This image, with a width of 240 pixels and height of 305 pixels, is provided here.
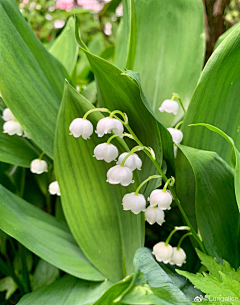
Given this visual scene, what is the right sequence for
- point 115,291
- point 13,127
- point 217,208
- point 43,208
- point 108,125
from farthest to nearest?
point 43,208, point 13,127, point 217,208, point 108,125, point 115,291

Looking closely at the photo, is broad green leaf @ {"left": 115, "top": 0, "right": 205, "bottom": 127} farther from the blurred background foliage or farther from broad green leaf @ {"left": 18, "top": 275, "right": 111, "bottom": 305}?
broad green leaf @ {"left": 18, "top": 275, "right": 111, "bottom": 305}

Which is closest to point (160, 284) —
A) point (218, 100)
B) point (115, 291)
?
point (115, 291)

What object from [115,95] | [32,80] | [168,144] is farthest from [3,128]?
[168,144]

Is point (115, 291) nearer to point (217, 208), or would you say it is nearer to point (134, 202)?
point (134, 202)

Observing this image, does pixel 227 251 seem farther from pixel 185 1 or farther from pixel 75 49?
pixel 75 49

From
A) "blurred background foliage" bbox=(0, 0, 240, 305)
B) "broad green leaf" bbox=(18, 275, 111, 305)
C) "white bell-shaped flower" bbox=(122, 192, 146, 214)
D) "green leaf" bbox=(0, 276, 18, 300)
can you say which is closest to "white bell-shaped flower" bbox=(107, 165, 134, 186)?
"white bell-shaped flower" bbox=(122, 192, 146, 214)

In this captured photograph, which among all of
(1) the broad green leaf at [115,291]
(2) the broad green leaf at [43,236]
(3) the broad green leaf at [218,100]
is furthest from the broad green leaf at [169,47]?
(1) the broad green leaf at [115,291]
